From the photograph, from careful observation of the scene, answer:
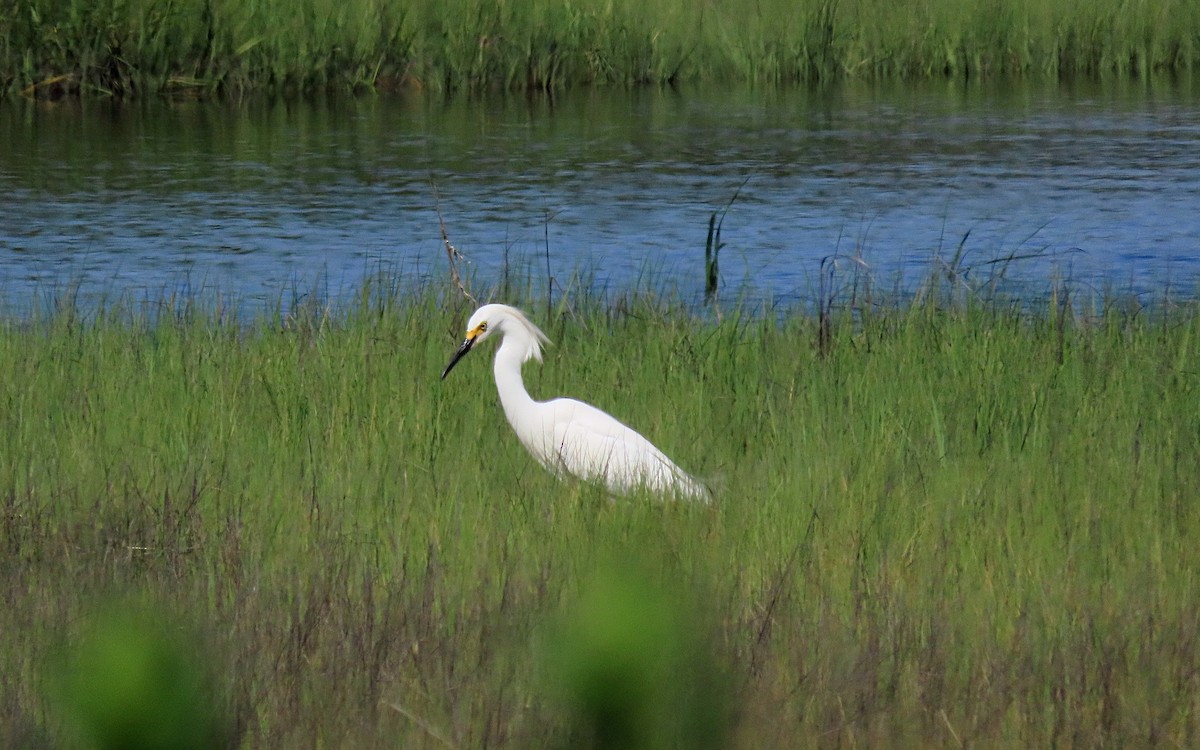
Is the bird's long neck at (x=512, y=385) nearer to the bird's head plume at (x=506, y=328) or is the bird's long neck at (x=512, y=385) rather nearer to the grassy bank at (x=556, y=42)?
the bird's head plume at (x=506, y=328)

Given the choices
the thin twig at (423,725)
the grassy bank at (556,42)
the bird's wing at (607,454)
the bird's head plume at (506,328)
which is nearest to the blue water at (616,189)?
the grassy bank at (556,42)

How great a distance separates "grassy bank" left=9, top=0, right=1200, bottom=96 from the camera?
14250mm

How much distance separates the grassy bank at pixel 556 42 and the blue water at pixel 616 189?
372 mm

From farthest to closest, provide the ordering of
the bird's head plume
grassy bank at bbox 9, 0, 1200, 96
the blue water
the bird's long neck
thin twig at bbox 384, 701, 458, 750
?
1. grassy bank at bbox 9, 0, 1200, 96
2. the blue water
3. the bird's head plume
4. the bird's long neck
5. thin twig at bbox 384, 701, 458, 750

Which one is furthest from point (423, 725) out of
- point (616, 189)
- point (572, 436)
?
point (616, 189)

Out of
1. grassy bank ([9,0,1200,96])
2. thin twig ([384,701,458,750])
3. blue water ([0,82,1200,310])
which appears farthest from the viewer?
grassy bank ([9,0,1200,96])

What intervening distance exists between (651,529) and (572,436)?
708 mm

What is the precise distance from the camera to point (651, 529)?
3.67 metres

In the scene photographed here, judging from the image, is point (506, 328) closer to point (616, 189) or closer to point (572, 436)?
point (572, 436)

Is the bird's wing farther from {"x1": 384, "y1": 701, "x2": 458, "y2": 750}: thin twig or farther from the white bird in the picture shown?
{"x1": 384, "y1": 701, "x2": 458, "y2": 750}: thin twig

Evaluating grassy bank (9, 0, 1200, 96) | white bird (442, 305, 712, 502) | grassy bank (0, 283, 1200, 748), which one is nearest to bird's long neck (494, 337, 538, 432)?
white bird (442, 305, 712, 502)

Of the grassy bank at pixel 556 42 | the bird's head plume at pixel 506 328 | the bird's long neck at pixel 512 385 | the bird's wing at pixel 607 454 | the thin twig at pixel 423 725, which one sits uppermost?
Answer: the grassy bank at pixel 556 42

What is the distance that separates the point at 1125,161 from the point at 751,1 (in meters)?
6.07

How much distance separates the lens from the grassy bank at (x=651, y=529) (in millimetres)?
2631
